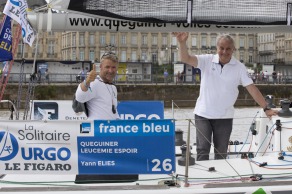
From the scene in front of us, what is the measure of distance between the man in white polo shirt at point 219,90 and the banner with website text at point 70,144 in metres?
1.07

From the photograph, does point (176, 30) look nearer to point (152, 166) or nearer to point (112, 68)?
point (112, 68)

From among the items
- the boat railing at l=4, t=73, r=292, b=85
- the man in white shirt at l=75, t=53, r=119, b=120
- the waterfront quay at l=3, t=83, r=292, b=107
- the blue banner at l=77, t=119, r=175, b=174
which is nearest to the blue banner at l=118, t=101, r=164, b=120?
the man in white shirt at l=75, t=53, r=119, b=120

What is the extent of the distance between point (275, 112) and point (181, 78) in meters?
35.0

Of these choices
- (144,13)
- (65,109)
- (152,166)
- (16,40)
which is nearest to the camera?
(152,166)

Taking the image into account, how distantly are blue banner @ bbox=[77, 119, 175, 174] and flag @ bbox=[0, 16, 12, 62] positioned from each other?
→ 1.74 metres

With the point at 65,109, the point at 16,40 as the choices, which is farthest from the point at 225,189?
the point at 65,109

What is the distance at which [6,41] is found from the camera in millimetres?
5523

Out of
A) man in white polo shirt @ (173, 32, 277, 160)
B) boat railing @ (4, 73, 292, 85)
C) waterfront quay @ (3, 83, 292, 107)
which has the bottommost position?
waterfront quay @ (3, 83, 292, 107)

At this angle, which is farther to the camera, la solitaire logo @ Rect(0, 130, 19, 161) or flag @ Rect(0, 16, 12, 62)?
flag @ Rect(0, 16, 12, 62)

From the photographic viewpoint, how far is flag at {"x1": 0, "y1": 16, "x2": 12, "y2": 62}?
213 inches

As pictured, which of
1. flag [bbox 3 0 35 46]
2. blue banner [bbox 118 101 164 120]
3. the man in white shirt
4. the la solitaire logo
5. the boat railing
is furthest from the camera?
the boat railing

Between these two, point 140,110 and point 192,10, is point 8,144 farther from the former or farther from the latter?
point 140,110

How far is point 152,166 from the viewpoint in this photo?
416cm

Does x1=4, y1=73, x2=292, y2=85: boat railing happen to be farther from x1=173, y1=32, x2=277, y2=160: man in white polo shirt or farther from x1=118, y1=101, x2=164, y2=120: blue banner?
x1=173, y1=32, x2=277, y2=160: man in white polo shirt
